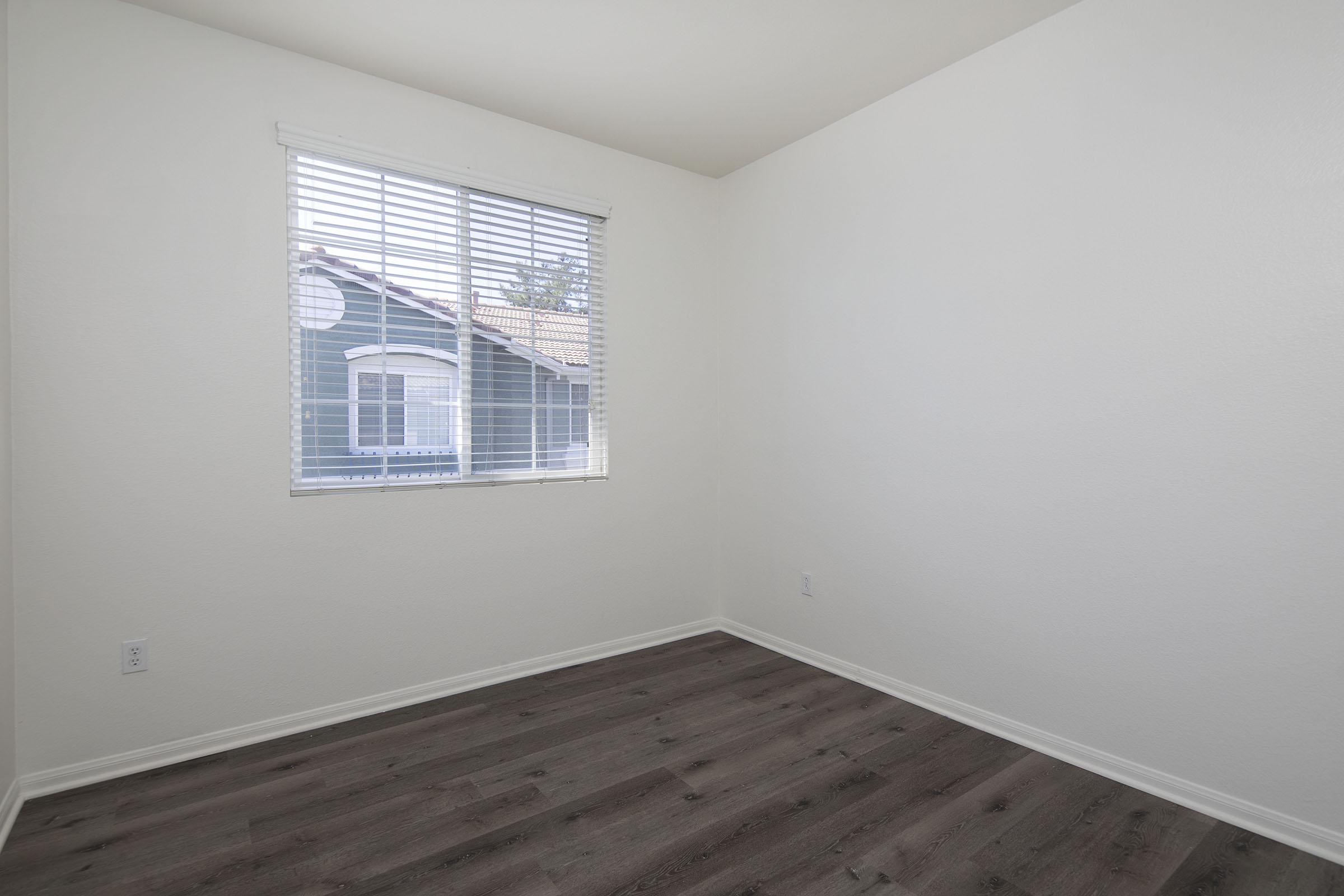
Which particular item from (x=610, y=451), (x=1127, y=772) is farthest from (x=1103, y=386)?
(x=610, y=451)

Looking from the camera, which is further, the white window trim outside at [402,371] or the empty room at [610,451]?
the white window trim outside at [402,371]

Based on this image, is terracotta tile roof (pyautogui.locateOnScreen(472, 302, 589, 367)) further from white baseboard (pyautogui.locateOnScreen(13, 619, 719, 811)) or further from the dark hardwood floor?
the dark hardwood floor

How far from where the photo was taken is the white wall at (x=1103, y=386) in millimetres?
1983

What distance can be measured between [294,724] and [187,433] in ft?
3.97

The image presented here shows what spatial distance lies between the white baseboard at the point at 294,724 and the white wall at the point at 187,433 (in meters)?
0.04

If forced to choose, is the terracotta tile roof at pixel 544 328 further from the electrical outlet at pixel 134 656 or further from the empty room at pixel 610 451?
the electrical outlet at pixel 134 656

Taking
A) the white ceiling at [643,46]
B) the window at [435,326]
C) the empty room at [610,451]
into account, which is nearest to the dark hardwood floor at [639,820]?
the empty room at [610,451]

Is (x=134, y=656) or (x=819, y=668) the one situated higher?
(x=134, y=656)

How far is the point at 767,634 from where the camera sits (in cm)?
381

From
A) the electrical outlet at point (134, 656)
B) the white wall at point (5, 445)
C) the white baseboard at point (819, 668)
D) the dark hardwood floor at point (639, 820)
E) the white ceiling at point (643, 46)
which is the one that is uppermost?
the white ceiling at point (643, 46)

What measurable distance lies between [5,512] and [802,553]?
10.4ft

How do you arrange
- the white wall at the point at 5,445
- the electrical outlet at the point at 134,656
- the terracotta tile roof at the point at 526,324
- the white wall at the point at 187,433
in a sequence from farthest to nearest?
the terracotta tile roof at the point at 526,324 → the electrical outlet at the point at 134,656 → the white wall at the point at 187,433 → the white wall at the point at 5,445

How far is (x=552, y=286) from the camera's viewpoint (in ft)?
11.3

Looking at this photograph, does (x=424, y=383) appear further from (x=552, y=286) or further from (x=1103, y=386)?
(x=1103, y=386)
